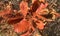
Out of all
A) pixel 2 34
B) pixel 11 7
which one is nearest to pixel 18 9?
pixel 11 7

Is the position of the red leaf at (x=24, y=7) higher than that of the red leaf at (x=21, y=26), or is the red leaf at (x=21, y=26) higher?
the red leaf at (x=24, y=7)

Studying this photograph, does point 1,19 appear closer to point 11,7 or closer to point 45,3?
point 11,7

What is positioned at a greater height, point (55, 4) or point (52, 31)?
point (55, 4)

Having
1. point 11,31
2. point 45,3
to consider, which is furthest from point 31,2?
point 11,31

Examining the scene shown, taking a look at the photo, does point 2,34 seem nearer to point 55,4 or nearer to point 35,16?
point 35,16

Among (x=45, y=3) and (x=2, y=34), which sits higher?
(x=45, y=3)

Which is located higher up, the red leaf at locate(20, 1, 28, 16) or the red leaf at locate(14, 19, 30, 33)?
the red leaf at locate(20, 1, 28, 16)

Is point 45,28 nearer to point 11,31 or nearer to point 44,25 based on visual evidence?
point 44,25
